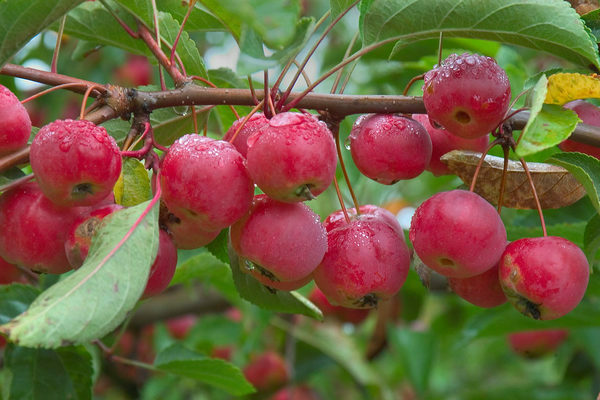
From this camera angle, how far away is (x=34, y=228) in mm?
970

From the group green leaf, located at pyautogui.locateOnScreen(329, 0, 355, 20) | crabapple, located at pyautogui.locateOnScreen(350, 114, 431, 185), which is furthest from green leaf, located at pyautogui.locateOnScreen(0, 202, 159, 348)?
green leaf, located at pyautogui.locateOnScreen(329, 0, 355, 20)

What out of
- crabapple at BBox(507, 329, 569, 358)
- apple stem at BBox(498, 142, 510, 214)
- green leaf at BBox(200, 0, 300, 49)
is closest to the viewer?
green leaf at BBox(200, 0, 300, 49)

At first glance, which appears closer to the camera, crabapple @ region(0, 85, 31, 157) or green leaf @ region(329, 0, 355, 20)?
crabapple @ region(0, 85, 31, 157)

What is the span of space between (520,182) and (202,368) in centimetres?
76

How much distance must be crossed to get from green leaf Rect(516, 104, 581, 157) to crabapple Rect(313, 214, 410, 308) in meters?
0.27

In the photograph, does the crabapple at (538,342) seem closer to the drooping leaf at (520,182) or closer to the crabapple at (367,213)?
the drooping leaf at (520,182)

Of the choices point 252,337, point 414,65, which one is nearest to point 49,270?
point 414,65

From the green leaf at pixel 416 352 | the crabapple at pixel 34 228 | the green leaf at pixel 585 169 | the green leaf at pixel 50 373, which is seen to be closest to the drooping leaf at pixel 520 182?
the green leaf at pixel 585 169

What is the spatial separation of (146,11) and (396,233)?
0.56 meters

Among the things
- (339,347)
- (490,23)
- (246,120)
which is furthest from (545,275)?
(339,347)

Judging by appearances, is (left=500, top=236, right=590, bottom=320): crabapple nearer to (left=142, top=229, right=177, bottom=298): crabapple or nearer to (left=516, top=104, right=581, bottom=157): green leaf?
(left=516, top=104, right=581, bottom=157): green leaf

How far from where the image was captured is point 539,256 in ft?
3.18

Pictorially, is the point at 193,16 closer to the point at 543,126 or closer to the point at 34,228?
the point at 34,228

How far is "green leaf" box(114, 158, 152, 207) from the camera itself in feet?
3.27
